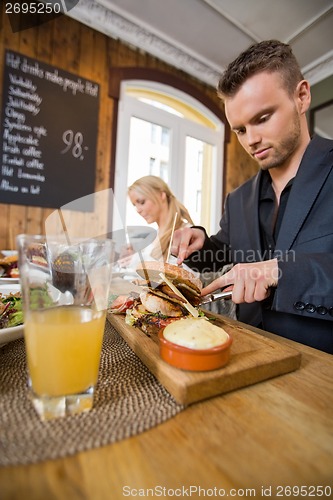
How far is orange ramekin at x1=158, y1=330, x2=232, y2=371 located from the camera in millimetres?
578

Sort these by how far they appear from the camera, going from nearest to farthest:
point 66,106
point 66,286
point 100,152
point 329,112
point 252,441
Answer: point 252,441
point 66,286
point 66,106
point 100,152
point 329,112

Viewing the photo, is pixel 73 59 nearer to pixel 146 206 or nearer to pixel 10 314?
pixel 146 206

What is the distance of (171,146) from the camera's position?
13.3 ft

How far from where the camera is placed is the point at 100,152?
3.30m

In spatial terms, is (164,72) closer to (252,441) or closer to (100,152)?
(100,152)

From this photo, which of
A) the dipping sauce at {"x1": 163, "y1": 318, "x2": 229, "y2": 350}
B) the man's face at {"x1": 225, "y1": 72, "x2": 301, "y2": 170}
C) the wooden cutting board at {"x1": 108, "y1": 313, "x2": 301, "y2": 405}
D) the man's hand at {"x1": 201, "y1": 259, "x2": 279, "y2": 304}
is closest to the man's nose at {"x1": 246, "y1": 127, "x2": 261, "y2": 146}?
the man's face at {"x1": 225, "y1": 72, "x2": 301, "y2": 170}

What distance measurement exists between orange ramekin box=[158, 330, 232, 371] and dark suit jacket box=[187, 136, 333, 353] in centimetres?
53

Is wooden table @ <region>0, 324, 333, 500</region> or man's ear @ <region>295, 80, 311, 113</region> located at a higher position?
man's ear @ <region>295, 80, 311, 113</region>

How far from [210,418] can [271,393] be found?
17 cm

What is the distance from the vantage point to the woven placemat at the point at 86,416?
395 millimetres

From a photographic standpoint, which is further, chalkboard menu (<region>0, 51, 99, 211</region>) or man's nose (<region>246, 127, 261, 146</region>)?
chalkboard menu (<region>0, 51, 99, 211</region>)

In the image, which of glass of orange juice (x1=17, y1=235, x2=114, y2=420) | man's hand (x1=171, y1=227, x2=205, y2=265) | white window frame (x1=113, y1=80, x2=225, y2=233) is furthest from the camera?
white window frame (x1=113, y1=80, x2=225, y2=233)

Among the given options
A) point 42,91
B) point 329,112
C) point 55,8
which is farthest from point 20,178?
point 329,112

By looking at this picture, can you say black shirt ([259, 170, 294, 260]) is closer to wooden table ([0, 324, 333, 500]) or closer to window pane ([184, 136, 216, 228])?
wooden table ([0, 324, 333, 500])
